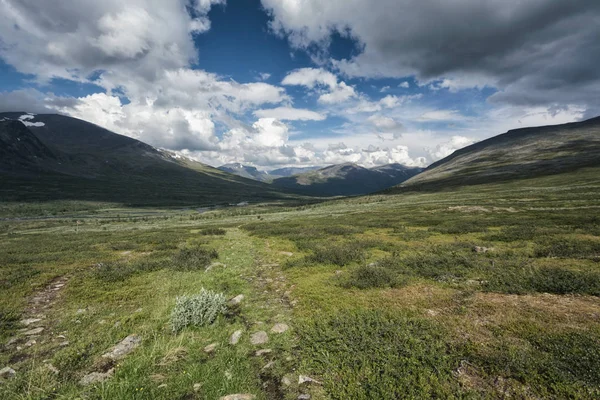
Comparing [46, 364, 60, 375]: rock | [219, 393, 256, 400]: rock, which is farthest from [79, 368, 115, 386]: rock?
[219, 393, 256, 400]: rock

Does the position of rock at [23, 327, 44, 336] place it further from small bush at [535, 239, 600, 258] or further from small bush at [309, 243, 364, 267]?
small bush at [535, 239, 600, 258]

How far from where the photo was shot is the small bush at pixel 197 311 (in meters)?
9.97

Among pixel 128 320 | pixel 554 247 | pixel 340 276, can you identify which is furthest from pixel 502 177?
pixel 128 320

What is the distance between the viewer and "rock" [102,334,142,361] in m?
8.27

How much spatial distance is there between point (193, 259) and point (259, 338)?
40.3ft

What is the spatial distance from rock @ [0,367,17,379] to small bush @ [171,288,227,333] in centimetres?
410

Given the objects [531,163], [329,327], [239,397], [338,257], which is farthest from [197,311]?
[531,163]

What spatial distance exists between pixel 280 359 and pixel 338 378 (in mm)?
1865

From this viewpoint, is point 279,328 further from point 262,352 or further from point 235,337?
point 235,337

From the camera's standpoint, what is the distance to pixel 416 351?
7523mm

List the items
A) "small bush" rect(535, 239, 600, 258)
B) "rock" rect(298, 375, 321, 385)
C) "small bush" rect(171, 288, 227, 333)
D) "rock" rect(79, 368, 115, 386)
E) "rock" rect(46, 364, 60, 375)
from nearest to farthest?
"rock" rect(298, 375, 321, 385), "rock" rect(79, 368, 115, 386), "rock" rect(46, 364, 60, 375), "small bush" rect(171, 288, 227, 333), "small bush" rect(535, 239, 600, 258)

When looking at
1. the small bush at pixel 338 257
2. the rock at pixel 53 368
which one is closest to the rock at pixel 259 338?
the rock at pixel 53 368

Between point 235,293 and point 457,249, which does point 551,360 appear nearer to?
point 235,293

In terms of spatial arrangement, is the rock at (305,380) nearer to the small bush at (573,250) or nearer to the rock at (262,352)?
the rock at (262,352)
